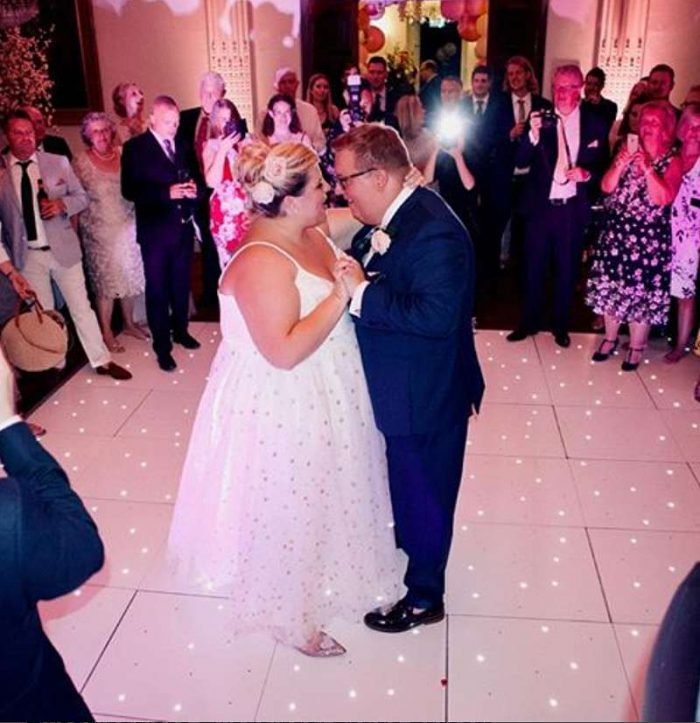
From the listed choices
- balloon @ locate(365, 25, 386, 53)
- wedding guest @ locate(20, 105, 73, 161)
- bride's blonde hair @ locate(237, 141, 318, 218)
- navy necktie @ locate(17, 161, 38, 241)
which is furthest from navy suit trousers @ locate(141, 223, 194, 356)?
A: balloon @ locate(365, 25, 386, 53)

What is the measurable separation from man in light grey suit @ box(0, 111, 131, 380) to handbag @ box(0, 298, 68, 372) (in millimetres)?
200

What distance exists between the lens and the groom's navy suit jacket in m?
2.18

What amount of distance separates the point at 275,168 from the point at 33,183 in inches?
95.6

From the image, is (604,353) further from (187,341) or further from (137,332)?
(137,332)

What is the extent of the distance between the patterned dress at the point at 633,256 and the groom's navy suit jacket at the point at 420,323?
2418 millimetres

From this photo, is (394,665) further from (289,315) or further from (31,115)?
(31,115)

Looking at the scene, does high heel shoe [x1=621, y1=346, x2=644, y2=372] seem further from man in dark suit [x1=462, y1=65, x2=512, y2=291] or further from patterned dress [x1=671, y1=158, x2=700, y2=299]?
man in dark suit [x1=462, y1=65, x2=512, y2=291]

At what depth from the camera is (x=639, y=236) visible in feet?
14.9

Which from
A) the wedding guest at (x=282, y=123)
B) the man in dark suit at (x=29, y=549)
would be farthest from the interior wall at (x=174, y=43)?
the man in dark suit at (x=29, y=549)

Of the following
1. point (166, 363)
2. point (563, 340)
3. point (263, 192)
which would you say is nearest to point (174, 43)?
point (166, 363)

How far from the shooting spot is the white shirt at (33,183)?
13.7 ft

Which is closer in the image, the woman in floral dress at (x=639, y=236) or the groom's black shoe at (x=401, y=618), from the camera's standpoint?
the groom's black shoe at (x=401, y=618)

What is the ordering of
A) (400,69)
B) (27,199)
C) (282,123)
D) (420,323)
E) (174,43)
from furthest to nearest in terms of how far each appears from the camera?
1. (400,69)
2. (174,43)
3. (282,123)
4. (27,199)
5. (420,323)

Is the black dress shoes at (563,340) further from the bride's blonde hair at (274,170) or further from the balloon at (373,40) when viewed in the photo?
the balloon at (373,40)
